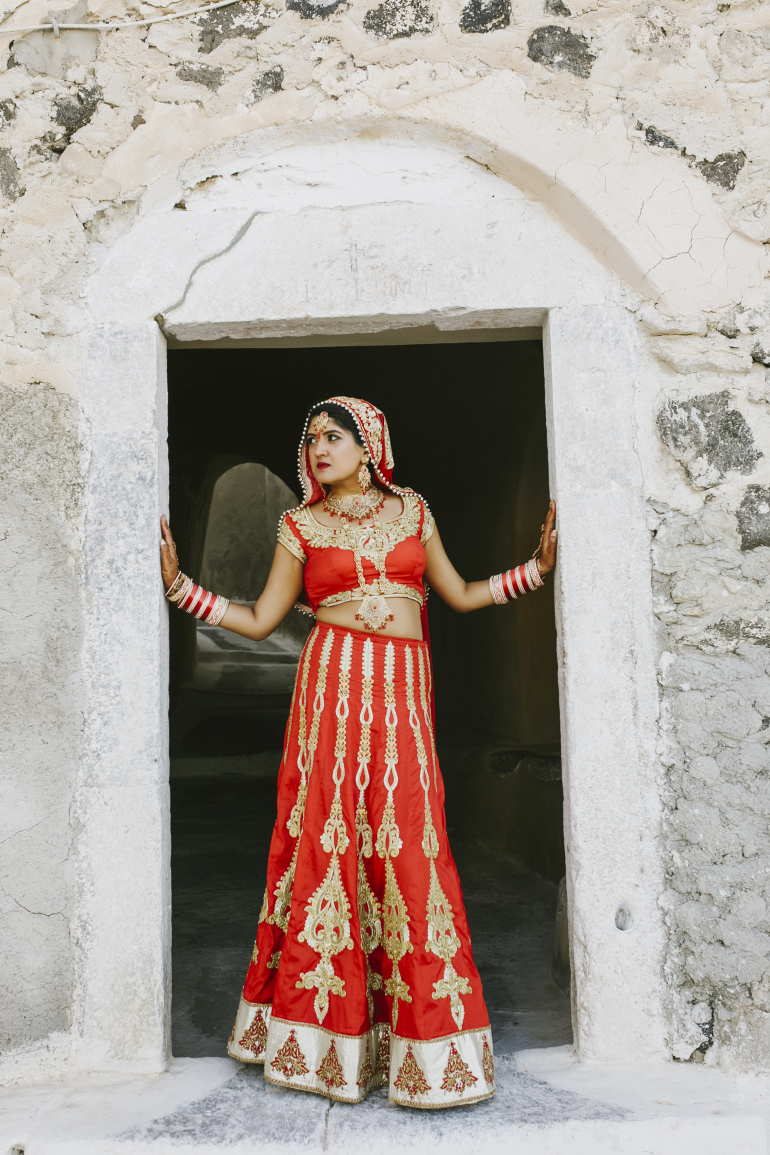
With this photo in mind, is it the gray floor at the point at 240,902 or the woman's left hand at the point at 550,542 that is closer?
the woman's left hand at the point at 550,542

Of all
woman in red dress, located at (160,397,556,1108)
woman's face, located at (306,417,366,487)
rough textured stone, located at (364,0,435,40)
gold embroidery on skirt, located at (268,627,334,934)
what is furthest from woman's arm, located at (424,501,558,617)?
rough textured stone, located at (364,0,435,40)

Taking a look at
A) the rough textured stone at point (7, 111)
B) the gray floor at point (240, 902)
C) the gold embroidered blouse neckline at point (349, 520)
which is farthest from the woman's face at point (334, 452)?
the gray floor at point (240, 902)

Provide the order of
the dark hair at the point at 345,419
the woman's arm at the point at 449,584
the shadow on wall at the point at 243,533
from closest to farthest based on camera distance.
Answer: the dark hair at the point at 345,419
the woman's arm at the point at 449,584
the shadow on wall at the point at 243,533

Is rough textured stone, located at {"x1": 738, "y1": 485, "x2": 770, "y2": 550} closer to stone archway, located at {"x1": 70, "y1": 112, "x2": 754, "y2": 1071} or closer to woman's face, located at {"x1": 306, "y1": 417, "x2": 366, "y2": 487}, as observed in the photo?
stone archway, located at {"x1": 70, "y1": 112, "x2": 754, "y2": 1071}

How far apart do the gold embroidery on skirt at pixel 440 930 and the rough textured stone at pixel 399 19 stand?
6.79ft

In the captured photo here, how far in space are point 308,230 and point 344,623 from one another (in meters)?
1.18

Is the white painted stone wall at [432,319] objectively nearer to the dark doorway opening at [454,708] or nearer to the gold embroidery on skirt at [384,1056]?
the gold embroidery on skirt at [384,1056]

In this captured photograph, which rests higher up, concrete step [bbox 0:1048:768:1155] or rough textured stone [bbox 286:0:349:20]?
rough textured stone [bbox 286:0:349:20]

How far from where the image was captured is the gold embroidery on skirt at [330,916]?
2.28 meters

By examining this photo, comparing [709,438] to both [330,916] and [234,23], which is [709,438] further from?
[234,23]

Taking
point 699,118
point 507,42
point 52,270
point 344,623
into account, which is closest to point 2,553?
point 52,270

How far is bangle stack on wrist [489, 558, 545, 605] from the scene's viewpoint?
2.61 meters

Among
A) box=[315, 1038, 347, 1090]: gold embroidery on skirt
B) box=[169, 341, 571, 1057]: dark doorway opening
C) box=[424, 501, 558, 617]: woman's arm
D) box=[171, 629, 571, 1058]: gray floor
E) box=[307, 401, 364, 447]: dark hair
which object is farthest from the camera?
box=[169, 341, 571, 1057]: dark doorway opening

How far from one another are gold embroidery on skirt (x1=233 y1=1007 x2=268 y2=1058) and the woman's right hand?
4.16ft
